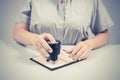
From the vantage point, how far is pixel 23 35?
104 centimetres

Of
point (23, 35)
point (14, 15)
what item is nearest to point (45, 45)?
point (23, 35)

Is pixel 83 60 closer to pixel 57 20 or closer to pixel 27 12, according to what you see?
pixel 57 20

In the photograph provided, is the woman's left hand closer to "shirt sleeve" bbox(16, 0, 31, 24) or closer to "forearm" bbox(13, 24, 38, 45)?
"forearm" bbox(13, 24, 38, 45)

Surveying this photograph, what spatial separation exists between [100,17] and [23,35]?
0.42 m

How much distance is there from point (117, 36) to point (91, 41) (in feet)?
1.20

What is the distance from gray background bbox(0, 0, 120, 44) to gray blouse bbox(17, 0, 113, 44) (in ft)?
0.41

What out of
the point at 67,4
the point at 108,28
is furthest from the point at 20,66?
the point at 108,28

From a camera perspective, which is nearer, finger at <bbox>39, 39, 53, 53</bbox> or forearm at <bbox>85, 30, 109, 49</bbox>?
finger at <bbox>39, 39, 53, 53</bbox>

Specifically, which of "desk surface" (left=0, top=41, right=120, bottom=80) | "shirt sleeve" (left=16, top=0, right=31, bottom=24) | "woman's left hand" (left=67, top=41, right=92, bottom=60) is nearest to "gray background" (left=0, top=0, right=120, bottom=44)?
"shirt sleeve" (left=16, top=0, right=31, bottom=24)

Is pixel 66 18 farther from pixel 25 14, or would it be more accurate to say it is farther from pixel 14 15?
pixel 14 15

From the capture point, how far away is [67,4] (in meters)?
1.12

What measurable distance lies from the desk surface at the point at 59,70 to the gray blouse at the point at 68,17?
22cm

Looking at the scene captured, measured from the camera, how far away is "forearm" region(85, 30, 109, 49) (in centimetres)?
98

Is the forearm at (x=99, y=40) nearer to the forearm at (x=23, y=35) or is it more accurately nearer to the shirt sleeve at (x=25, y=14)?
the forearm at (x=23, y=35)
